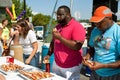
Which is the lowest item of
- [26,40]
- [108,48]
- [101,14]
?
[26,40]

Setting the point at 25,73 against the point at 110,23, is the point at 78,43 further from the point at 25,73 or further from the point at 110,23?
the point at 25,73

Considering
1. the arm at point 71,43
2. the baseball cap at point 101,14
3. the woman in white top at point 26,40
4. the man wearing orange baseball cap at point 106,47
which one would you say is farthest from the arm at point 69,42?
the woman in white top at point 26,40

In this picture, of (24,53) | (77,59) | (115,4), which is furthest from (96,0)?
(77,59)

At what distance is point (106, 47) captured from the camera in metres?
2.69

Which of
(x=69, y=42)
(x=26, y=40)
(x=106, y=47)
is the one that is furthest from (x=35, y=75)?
(x=26, y=40)

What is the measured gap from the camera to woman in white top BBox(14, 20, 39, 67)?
13.4 ft

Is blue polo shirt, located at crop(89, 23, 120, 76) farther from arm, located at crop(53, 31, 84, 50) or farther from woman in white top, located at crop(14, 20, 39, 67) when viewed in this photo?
woman in white top, located at crop(14, 20, 39, 67)

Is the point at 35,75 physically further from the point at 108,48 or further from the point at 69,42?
the point at 108,48

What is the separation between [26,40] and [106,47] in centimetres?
183

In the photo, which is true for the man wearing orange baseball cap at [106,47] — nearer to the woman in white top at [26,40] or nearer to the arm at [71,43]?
the arm at [71,43]

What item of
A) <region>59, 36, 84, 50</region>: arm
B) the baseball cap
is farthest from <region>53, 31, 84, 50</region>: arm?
the baseball cap

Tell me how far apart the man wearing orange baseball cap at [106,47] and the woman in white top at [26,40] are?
1453mm

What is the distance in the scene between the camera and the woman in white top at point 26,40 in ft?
13.4

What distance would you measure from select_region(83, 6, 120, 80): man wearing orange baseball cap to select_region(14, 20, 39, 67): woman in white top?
1.45m
